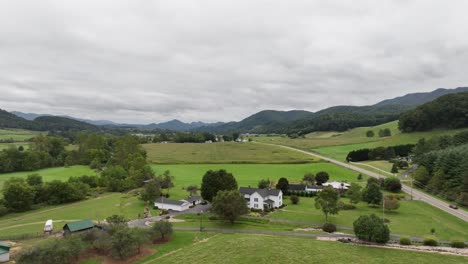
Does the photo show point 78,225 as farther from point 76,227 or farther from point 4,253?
point 4,253

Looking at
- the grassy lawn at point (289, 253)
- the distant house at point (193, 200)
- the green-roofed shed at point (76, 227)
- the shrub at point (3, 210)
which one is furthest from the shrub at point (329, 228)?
the shrub at point (3, 210)

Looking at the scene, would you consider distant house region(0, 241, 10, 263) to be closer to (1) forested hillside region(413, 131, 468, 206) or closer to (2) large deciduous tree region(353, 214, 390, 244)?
(2) large deciduous tree region(353, 214, 390, 244)

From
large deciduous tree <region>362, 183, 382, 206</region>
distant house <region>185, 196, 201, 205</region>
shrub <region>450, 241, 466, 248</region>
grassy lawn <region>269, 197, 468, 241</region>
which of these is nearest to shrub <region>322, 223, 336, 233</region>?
grassy lawn <region>269, 197, 468, 241</region>

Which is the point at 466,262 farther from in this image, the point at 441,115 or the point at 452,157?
the point at 441,115

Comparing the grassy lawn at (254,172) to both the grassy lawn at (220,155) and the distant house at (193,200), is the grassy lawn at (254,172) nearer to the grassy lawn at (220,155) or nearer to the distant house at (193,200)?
the distant house at (193,200)

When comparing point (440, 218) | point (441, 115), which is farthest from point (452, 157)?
point (441, 115)

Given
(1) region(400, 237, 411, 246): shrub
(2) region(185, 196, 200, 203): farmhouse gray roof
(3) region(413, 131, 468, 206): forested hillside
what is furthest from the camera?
(2) region(185, 196, 200, 203): farmhouse gray roof

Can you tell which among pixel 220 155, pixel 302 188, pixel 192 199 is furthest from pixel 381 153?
pixel 192 199
